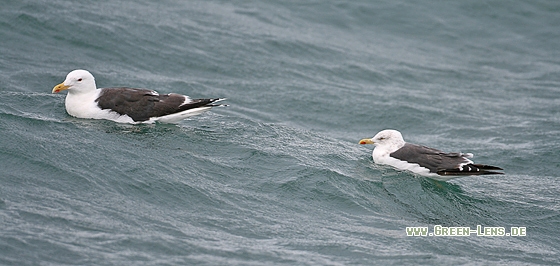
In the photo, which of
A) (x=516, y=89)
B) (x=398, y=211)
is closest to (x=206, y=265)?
(x=398, y=211)

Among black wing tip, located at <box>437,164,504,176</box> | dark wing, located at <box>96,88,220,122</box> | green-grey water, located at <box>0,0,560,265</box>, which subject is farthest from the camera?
dark wing, located at <box>96,88,220,122</box>

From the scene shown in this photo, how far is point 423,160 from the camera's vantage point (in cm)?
1198

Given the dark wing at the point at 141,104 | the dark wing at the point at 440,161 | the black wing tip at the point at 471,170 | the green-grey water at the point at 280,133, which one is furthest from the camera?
the dark wing at the point at 141,104

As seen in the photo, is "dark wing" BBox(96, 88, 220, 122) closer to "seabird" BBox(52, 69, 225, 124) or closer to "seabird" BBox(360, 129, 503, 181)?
"seabird" BBox(52, 69, 225, 124)

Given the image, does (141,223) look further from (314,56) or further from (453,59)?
(453,59)

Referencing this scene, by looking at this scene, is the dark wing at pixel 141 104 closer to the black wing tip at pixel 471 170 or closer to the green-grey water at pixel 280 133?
the green-grey water at pixel 280 133

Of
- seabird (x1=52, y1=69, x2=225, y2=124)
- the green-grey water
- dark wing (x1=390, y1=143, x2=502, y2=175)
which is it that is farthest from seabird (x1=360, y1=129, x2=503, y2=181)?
seabird (x1=52, y1=69, x2=225, y2=124)

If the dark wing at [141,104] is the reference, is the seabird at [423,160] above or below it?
below

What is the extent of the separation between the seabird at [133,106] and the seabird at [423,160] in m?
2.91

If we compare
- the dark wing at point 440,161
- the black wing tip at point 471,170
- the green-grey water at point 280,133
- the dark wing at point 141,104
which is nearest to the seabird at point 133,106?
the dark wing at point 141,104

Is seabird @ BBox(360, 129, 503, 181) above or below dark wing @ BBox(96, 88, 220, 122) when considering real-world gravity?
below

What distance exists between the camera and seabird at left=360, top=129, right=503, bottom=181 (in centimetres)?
1145

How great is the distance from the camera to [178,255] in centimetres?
830

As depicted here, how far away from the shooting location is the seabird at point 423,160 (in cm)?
1145
